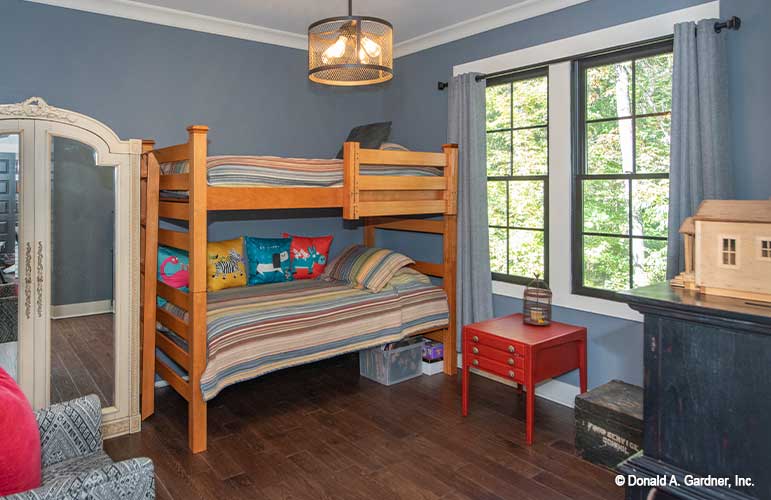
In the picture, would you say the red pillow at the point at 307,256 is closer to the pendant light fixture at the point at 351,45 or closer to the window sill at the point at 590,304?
the window sill at the point at 590,304

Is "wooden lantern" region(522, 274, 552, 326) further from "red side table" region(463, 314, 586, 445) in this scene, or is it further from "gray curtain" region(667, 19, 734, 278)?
"gray curtain" region(667, 19, 734, 278)

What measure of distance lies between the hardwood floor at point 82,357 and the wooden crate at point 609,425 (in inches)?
98.1

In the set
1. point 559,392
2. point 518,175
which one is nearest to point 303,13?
point 518,175

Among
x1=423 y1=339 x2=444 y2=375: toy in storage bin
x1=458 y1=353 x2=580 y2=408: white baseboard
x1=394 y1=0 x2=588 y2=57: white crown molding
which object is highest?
x1=394 y1=0 x2=588 y2=57: white crown molding

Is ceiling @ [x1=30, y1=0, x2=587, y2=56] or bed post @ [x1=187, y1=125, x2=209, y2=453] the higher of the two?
ceiling @ [x1=30, y1=0, x2=587, y2=56]

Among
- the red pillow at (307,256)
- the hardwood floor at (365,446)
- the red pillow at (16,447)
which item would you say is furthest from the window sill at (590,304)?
the red pillow at (16,447)

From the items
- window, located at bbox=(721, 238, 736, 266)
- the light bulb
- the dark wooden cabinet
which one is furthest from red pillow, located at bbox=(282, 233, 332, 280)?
window, located at bbox=(721, 238, 736, 266)

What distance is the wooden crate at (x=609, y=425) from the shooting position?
266 centimetres

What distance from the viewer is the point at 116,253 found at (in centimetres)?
312

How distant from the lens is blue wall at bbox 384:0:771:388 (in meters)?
2.73

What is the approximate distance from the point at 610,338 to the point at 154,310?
2.67m

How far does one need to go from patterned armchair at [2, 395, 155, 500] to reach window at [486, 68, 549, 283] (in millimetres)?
2717

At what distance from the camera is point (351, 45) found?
8.50 ft

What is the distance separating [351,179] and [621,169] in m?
1.58
